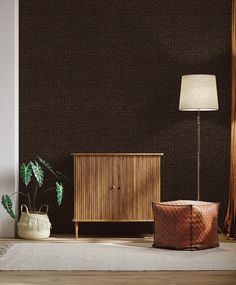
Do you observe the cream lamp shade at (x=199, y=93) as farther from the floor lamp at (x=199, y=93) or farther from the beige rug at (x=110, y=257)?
the beige rug at (x=110, y=257)

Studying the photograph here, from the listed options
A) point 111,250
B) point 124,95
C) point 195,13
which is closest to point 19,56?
point 124,95

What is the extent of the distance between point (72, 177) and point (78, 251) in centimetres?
115

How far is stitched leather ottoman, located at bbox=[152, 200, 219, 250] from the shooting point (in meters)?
4.77

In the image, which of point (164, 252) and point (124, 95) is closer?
point (164, 252)

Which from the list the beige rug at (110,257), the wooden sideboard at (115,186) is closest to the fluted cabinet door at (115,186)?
the wooden sideboard at (115,186)

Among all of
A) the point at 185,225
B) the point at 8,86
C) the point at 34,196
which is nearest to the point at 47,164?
the point at 34,196

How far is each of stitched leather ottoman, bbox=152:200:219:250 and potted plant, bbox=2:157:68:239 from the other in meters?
1.07

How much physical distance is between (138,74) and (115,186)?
3.61 ft

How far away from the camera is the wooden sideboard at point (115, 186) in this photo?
5410 mm

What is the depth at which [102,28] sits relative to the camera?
5770mm

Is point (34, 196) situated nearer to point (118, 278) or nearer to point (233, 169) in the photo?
point (233, 169)

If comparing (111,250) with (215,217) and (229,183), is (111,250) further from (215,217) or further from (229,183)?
(229,183)

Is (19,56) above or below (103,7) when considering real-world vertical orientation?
below

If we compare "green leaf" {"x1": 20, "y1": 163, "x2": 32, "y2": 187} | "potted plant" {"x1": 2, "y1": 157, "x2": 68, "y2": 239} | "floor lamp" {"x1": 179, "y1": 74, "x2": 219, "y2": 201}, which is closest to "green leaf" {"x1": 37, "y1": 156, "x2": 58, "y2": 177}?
"potted plant" {"x1": 2, "y1": 157, "x2": 68, "y2": 239}
